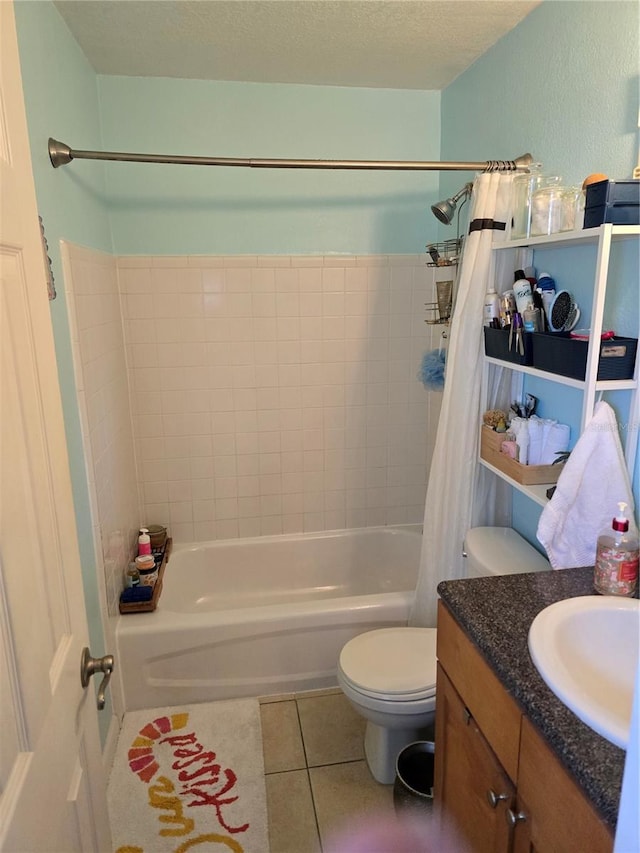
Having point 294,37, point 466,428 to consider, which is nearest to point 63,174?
point 294,37

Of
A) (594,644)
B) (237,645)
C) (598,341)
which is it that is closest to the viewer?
(594,644)

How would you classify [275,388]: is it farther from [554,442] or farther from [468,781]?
[468,781]

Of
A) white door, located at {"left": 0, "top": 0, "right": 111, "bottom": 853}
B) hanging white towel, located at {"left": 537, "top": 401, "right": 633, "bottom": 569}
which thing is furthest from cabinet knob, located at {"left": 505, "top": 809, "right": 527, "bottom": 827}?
white door, located at {"left": 0, "top": 0, "right": 111, "bottom": 853}

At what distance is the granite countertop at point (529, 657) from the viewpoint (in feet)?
2.73

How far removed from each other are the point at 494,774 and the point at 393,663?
751mm

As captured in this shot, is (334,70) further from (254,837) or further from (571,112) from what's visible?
(254,837)

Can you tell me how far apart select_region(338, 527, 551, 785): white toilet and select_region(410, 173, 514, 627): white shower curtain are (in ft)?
0.33

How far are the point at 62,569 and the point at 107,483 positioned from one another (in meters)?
1.27

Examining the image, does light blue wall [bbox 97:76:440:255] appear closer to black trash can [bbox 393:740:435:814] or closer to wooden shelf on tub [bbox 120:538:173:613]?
wooden shelf on tub [bbox 120:538:173:613]

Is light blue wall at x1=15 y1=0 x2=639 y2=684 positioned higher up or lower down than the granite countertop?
higher up

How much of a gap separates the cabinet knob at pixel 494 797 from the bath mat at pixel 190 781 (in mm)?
894

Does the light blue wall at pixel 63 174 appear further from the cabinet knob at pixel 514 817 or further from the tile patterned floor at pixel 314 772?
the cabinet knob at pixel 514 817

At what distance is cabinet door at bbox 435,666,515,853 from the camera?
43.5 inches

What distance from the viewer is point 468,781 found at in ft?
4.11
